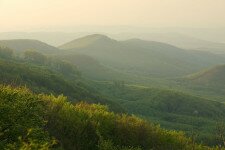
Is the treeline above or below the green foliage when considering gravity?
below

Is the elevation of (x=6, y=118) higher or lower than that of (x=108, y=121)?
higher

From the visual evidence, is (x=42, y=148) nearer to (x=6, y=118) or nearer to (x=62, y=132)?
(x=6, y=118)

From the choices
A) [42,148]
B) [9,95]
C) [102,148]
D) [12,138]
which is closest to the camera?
[42,148]

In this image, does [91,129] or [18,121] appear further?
[91,129]

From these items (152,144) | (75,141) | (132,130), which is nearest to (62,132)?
(75,141)

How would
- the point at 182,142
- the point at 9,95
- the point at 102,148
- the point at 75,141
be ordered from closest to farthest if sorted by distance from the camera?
the point at 9,95
the point at 102,148
the point at 75,141
the point at 182,142

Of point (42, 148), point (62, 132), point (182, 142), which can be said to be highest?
point (42, 148)

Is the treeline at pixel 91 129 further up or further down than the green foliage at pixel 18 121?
further down

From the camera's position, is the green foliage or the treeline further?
the treeline

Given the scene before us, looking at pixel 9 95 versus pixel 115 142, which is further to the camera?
pixel 115 142

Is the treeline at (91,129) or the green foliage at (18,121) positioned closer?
the green foliage at (18,121)

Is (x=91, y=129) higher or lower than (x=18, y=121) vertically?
lower

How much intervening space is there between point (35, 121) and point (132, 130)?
117 feet

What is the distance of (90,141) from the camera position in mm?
76188
